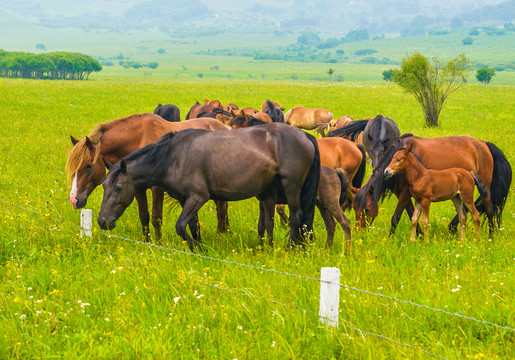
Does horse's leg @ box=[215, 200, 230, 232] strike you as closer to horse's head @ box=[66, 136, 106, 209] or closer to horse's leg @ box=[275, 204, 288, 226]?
horse's leg @ box=[275, 204, 288, 226]

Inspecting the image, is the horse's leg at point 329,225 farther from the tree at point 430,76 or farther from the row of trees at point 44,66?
the row of trees at point 44,66

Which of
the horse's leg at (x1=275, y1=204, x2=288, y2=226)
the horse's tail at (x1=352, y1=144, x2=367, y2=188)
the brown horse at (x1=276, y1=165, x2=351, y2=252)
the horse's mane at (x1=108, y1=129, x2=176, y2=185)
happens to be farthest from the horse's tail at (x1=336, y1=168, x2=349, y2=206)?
the horse's mane at (x1=108, y1=129, x2=176, y2=185)

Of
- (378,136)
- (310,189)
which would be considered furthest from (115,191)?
(378,136)

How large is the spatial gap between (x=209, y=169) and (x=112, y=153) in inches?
84.5

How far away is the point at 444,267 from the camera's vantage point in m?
6.87

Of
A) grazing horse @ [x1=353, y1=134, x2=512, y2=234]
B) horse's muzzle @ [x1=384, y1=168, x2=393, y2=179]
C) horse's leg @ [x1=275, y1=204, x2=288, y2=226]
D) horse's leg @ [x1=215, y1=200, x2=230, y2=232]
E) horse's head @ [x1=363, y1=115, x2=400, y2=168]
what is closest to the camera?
horse's muzzle @ [x1=384, y1=168, x2=393, y2=179]

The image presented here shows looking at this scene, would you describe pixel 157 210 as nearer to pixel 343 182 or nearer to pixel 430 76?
pixel 343 182

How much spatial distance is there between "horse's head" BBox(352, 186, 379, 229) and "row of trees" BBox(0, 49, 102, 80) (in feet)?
452

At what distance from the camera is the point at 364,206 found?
358 inches

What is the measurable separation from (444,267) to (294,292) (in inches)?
88.4

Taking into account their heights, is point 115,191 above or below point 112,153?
below

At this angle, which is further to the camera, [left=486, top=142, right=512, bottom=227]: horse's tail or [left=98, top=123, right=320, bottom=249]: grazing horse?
[left=486, top=142, right=512, bottom=227]: horse's tail

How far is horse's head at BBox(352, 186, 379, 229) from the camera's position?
9.05 meters

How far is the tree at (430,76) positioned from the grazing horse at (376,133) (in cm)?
1406
